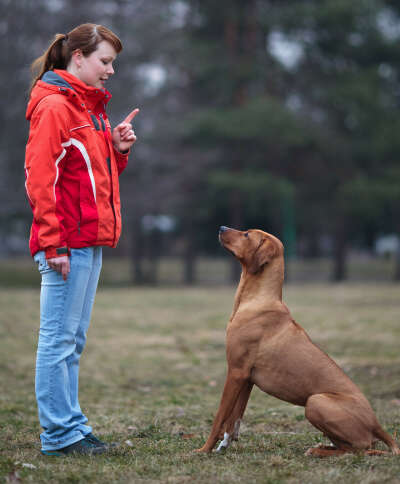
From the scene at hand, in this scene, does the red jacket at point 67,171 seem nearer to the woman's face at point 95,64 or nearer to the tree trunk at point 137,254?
the woman's face at point 95,64

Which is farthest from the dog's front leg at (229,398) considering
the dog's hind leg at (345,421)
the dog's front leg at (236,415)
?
the dog's hind leg at (345,421)

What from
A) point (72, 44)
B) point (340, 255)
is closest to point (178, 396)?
point (72, 44)

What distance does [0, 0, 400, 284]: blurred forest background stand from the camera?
20031 mm

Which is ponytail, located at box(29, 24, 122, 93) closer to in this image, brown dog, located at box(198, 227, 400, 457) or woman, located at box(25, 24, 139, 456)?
woman, located at box(25, 24, 139, 456)

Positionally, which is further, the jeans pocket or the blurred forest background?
the blurred forest background

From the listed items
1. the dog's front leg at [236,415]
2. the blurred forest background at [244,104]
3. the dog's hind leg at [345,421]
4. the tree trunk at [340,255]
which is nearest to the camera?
the dog's hind leg at [345,421]

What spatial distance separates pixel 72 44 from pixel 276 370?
2.21 metres

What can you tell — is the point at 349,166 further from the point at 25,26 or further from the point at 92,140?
the point at 92,140

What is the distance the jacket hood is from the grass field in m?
1.98

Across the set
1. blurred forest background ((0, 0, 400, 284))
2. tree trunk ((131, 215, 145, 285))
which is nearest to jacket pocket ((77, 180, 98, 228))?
blurred forest background ((0, 0, 400, 284))

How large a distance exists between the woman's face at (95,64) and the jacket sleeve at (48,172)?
27 centimetres

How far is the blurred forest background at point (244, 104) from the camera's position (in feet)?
65.7

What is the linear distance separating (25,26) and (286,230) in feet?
38.0

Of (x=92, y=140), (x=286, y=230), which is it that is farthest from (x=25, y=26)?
(x=92, y=140)
